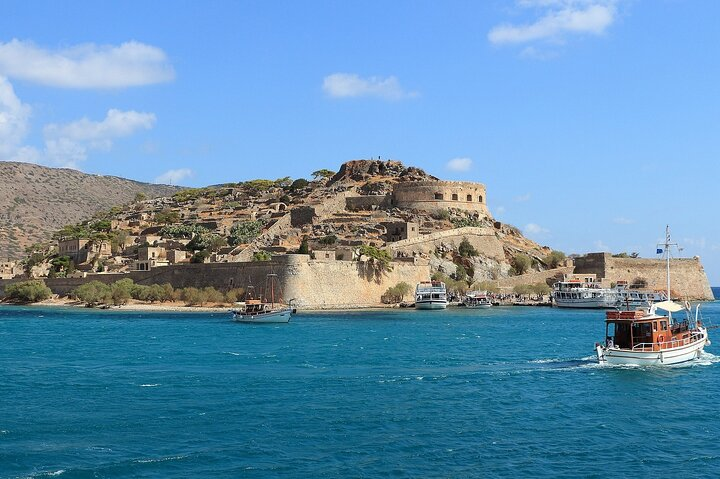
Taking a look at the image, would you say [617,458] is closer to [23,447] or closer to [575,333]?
[23,447]

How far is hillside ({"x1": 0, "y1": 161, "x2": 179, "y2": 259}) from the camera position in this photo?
102 metres

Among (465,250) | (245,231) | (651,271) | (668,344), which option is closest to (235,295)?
(245,231)

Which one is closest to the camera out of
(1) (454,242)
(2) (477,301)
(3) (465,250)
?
(2) (477,301)

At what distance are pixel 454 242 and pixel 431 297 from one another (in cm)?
1097

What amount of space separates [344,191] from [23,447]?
210 feet

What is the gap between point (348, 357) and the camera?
29.3 m

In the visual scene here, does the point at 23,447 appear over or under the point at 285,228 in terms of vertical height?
under

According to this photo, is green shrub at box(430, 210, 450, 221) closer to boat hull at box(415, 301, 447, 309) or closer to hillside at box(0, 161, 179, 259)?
boat hull at box(415, 301, 447, 309)

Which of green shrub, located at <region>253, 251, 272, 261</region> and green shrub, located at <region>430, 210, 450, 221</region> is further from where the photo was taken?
green shrub, located at <region>430, 210, 450, 221</region>

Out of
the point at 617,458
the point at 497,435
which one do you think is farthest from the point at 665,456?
the point at 497,435

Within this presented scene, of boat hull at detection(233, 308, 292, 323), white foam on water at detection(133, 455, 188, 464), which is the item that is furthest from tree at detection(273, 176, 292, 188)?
white foam on water at detection(133, 455, 188, 464)

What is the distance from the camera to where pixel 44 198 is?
117062mm

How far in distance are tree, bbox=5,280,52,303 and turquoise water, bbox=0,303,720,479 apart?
3058 centimetres

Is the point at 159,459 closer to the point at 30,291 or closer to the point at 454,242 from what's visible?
the point at 30,291
